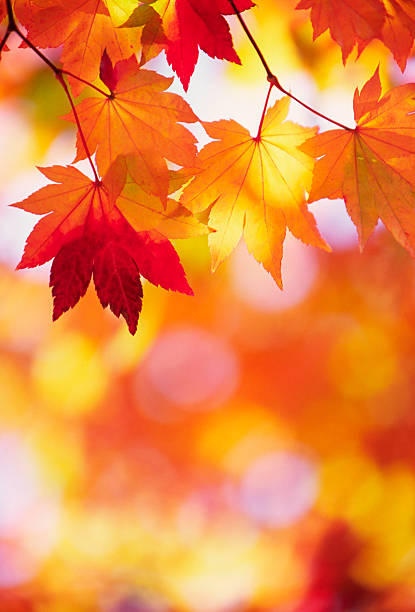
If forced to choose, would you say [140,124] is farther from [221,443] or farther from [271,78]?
[221,443]

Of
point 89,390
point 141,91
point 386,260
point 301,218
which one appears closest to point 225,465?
point 89,390

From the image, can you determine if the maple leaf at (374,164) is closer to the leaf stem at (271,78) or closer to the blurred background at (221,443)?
the leaf stem at (271,78)

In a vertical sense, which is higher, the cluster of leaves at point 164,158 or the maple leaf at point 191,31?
the maple leaf at point 191,31

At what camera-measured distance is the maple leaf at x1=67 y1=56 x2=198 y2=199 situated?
0.37 m

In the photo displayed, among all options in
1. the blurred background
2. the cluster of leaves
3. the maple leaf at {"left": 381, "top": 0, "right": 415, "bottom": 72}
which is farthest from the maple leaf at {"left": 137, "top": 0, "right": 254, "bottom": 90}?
the blurred background

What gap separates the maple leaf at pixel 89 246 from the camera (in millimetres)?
388

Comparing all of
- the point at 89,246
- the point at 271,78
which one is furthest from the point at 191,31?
the point at 89,246

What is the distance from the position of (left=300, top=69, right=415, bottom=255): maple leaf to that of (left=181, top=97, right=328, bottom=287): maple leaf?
3cm

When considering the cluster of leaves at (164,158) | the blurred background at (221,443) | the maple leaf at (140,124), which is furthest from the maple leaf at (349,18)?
the blurred background at (221,443)

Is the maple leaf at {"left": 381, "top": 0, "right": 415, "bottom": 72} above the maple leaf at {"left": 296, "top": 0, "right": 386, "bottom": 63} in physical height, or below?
above

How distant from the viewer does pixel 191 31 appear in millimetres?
392

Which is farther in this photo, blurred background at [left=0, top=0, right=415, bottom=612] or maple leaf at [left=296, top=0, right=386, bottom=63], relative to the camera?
blurred background at [left=0, top=0, right=415, bottom=612]

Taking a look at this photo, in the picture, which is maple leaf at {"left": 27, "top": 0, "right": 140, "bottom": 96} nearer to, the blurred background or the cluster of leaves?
the cluster of leaves

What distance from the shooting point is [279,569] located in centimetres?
182
